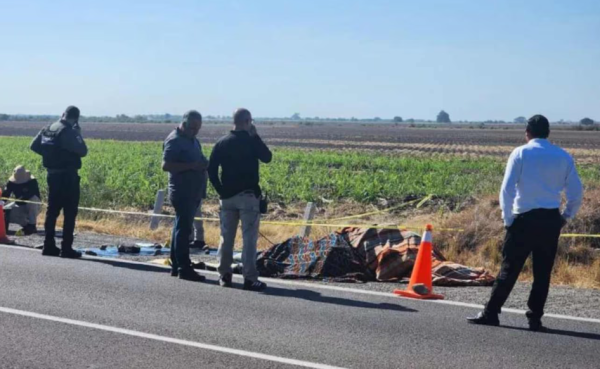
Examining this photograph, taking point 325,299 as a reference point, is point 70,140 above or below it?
above

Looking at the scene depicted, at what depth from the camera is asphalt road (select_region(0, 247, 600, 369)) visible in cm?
696

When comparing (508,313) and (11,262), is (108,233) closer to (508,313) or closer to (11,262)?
(11,262)

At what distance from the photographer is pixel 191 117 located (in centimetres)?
1086

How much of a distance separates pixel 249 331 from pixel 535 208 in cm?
264

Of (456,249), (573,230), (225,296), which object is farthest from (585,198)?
(225,296)

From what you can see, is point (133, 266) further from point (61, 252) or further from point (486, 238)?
point (486, 238)

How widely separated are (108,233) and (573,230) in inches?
298

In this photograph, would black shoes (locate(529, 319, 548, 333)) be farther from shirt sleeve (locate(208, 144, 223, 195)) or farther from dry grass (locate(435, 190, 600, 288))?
shirt sleeve (locate(208, 144, 223, 195))

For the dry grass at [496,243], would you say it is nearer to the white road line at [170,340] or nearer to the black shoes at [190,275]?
the black shoes at [190,275]

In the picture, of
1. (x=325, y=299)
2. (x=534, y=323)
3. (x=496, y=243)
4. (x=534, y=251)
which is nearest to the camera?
(x=534, y=323)

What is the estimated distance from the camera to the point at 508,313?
888cm

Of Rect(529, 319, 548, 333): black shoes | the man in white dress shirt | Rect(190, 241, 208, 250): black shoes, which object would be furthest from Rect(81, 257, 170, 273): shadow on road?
Rect(529, 319, 548, 333): black shoes

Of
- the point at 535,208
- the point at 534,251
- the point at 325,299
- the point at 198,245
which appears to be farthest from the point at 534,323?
the point at 198,245

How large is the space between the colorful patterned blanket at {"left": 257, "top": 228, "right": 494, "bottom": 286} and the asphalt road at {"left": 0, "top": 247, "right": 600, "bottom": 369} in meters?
0.88
